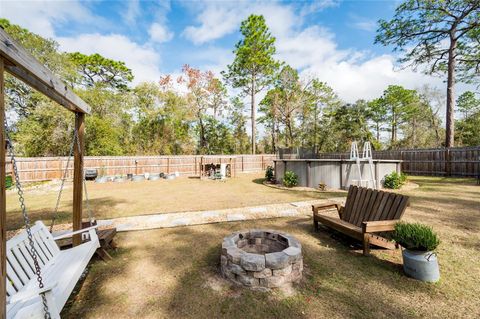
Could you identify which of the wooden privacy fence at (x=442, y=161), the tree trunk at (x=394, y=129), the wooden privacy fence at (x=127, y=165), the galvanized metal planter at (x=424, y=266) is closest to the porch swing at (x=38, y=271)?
the galvanized metal planter at (x=424, y=266)

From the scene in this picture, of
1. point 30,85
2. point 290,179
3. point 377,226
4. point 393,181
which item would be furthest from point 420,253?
point 393,181

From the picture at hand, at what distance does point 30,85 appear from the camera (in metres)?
2.21

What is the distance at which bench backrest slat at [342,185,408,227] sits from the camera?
Answer: 3678mm

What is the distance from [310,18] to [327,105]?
17.7m

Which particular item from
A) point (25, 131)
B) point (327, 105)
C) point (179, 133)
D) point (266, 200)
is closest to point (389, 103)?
point (327, 105)

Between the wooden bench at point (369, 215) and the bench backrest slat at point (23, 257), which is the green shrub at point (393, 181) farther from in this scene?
the bench backrest slat at point (23, 257)

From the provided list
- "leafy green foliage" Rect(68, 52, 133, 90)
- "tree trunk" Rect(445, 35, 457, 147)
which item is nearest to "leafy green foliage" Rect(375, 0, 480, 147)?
"tree trunk" Rect(445, 35, 457, 147)

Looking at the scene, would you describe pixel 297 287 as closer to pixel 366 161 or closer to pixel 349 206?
pixel 349 206

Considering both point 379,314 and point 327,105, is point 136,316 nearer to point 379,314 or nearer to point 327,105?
point 379,314

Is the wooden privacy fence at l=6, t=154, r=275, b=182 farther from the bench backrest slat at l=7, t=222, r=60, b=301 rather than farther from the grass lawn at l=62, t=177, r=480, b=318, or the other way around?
the bench backrest slat at l=7, t=222, r=60, b=301

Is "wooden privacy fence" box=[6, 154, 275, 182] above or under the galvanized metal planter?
above

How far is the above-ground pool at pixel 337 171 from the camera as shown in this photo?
9.65 m

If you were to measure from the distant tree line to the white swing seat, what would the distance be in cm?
1786

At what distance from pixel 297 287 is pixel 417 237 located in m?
1.76
